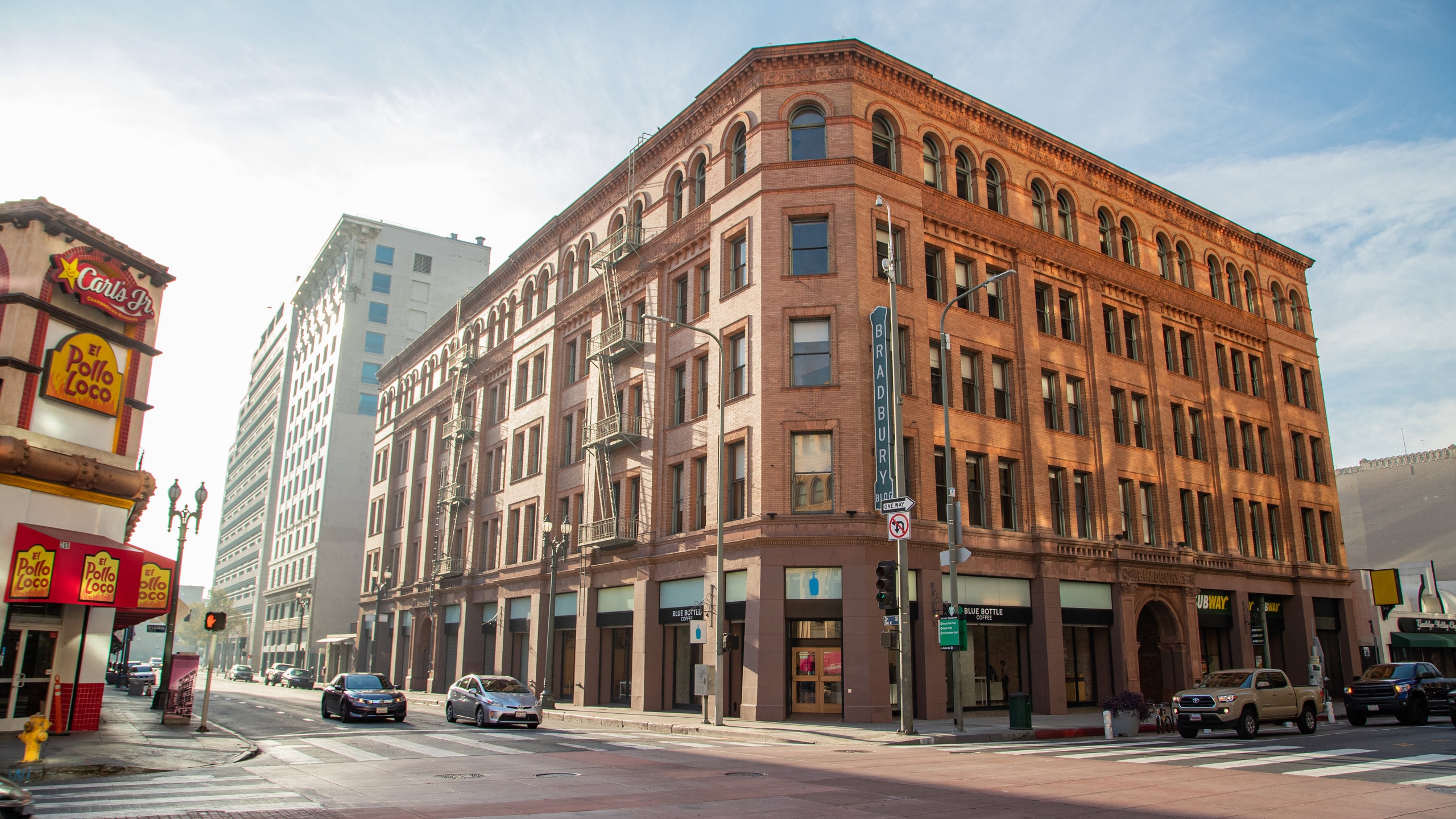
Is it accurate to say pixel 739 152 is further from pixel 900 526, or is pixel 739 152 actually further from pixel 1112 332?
pixel 1112 332

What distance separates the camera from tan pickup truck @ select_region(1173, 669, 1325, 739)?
2255 centimetres

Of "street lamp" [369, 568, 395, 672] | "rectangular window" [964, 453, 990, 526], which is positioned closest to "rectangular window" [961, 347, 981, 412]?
"rectangular window" [964, 453, 990, 526]

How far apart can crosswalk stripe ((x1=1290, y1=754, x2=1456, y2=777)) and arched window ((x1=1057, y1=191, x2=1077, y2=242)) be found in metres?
24.1

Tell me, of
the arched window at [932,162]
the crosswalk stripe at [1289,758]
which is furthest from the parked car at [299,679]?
the crosswalk stripe at [1289,758]

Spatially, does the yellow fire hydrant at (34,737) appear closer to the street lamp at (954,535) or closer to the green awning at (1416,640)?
the street lamp at (954,535)

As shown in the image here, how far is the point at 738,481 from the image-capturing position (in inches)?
1206

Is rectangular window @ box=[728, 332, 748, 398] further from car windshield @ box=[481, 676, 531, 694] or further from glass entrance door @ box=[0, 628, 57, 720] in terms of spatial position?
glass entrance door @ box=[0, 628, 57, 720]

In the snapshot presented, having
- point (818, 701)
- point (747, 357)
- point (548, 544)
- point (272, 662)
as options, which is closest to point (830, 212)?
point (747, 357)

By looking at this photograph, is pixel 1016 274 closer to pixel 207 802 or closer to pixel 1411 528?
pixel 207 802

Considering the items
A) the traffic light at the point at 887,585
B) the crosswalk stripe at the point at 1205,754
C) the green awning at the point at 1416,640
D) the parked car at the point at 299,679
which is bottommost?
the parked car at the point at 299,679

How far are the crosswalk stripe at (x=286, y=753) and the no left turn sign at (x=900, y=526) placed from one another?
1358 cm

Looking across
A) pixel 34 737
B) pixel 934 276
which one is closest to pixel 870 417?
pixel 934 276

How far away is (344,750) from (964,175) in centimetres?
2752

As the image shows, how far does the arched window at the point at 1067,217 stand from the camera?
3744 centimetres
